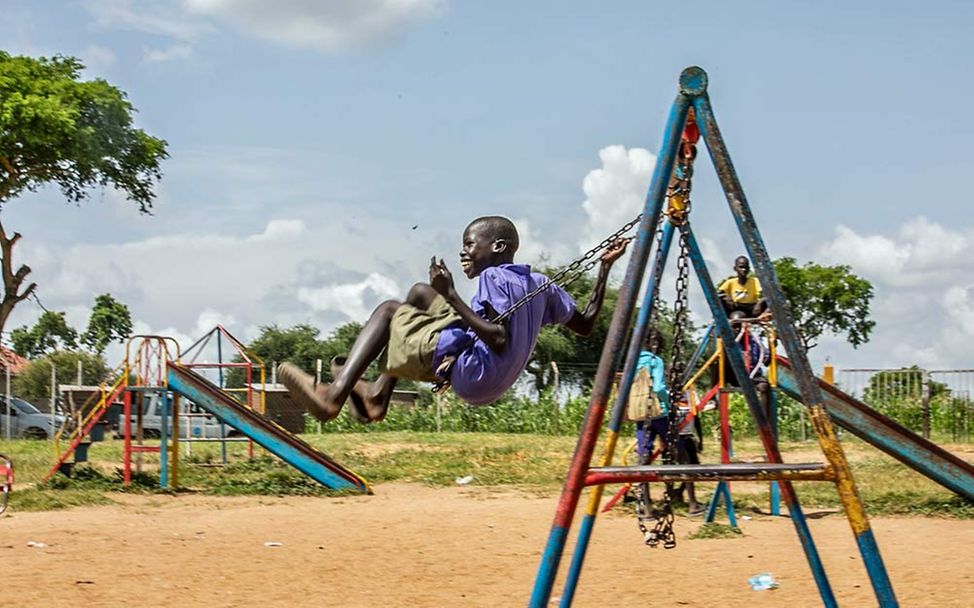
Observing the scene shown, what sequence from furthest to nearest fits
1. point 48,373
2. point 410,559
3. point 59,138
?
point 48,373 < point 59,138 < point 410,559

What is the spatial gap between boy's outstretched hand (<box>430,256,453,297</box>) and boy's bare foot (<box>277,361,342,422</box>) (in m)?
0.80

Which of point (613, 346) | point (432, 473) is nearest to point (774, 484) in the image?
point (432, 473)

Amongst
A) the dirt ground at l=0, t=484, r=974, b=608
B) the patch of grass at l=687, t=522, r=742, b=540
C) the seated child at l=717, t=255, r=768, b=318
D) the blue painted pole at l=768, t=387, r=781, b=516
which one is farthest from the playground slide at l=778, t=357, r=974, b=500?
the patch of grass at l=687, t=522, r=742, b=540

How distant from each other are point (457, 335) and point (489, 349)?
0.18 metres

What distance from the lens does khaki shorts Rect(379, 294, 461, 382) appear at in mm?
5582

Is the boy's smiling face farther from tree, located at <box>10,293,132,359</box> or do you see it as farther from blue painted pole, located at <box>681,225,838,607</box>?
tree, located at <box>10,293,132,359</box>

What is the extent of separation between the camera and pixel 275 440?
49.8 feet

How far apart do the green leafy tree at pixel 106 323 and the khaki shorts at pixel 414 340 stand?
48860 millimetres

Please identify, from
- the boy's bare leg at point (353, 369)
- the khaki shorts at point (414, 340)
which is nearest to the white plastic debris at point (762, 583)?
the khaki shorts at point (414, 340)

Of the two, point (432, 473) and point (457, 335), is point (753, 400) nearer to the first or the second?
point (457, 335)

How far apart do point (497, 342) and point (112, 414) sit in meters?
12.8

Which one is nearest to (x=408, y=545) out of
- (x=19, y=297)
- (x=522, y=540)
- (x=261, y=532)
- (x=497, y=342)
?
(x=522, y=540)

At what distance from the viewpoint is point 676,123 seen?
17.6 ft

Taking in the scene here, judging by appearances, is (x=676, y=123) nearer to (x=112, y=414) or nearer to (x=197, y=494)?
(x=197, y=494)
